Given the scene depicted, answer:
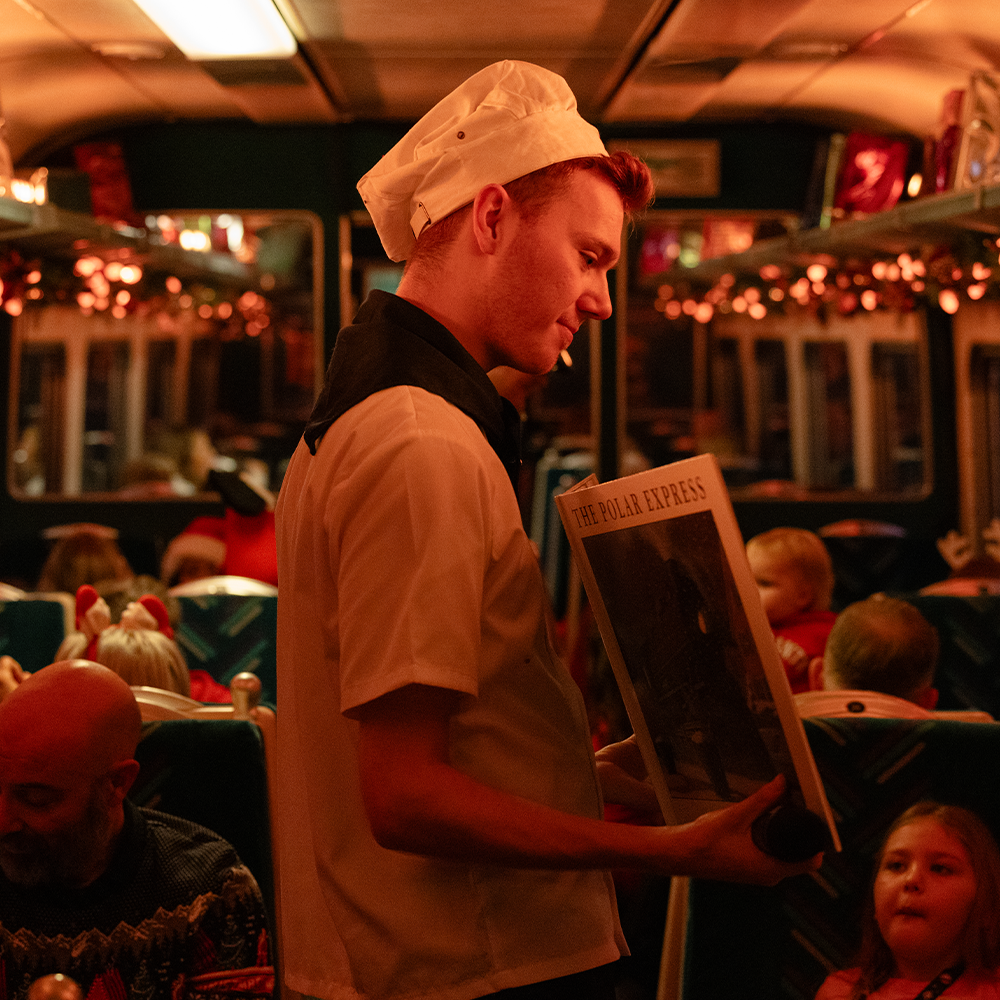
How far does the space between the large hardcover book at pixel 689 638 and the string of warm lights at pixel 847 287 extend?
4.61 m

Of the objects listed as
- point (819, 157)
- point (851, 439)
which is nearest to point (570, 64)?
point (819, 157)

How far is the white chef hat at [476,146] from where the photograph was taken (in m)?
1.06

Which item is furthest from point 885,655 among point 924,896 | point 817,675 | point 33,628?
point 33,628

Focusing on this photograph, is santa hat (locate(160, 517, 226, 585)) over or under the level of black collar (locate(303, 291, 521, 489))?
over

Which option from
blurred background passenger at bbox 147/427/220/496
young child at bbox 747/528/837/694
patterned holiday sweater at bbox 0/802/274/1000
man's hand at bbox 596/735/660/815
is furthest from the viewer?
blurred background passenger at bbox 147/427/220/496

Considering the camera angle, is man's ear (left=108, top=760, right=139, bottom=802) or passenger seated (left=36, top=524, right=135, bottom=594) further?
passenger seated (left=36, top=524, right=135, bottom=594)

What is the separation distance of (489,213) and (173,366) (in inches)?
315

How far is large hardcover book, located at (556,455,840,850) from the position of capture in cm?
92

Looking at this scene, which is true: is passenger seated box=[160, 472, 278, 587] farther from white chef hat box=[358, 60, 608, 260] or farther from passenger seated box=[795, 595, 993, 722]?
white chef hat box=[358, 60, 608, 260]

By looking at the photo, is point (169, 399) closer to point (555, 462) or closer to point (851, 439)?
point (555, 462)

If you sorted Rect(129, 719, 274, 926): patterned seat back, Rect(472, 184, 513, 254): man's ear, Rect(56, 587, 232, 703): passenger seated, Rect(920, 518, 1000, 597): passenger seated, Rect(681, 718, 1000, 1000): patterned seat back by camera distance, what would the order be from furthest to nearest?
Rect(920, 518, 1000, 597): passenger seated
Rect(56, 587, 232, 703): passenger seated
Rect(129, 719, 274, 926): patterned seat back
Rect(681, 718, 1000, 1000): patterned seat back
Rect(472, 184, 513, 254): man's ear

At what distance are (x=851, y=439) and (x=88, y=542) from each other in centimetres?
472

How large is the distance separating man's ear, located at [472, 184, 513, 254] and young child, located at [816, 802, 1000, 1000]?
1.20m

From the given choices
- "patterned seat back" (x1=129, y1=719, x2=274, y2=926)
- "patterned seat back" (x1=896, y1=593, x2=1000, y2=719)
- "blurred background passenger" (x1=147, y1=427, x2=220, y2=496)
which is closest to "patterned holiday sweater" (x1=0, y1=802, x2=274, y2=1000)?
"patterned seat back" (x1=129, y1=719, x2=274, y2=926)
